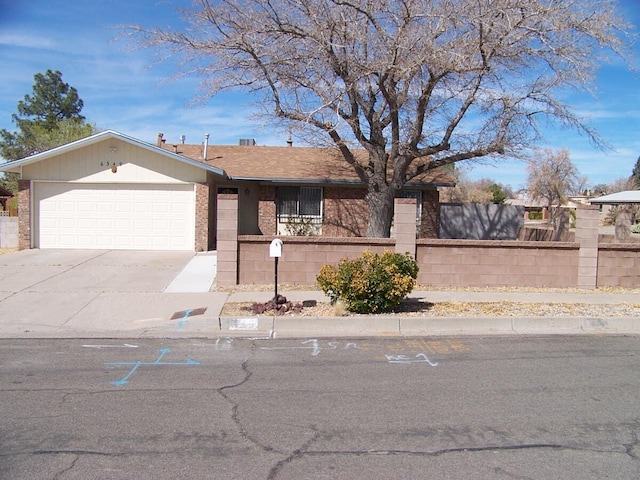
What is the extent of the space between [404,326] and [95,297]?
597cm

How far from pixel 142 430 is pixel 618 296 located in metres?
10.6

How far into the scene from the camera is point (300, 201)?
2091cm

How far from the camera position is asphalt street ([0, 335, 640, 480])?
4191 millimetres

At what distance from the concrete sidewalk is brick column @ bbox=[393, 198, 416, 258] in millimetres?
1108

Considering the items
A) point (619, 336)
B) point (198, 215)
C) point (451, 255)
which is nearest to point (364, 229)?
point (198, 215)

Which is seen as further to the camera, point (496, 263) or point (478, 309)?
point (496, 263)

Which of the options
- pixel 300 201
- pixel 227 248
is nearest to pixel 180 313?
pixel 227 248

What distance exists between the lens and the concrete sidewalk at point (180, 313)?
8961mm

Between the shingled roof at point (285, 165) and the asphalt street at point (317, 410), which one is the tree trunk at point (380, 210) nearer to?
the shingled roof at point (285, 165)

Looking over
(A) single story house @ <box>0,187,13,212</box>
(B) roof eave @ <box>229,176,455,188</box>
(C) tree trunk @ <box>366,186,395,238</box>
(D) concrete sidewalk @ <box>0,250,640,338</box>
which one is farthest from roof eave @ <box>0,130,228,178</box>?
(A) single story house @ <box>0,187,13,212</box>

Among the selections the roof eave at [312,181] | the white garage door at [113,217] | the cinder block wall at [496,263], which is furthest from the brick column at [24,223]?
the cinder block wall at [496,263]

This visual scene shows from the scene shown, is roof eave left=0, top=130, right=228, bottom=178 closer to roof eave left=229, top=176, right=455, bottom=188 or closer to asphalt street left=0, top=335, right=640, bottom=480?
roof eave left=229, top=176, right=455, bottom=188

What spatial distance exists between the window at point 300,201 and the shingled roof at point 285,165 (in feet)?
2.36

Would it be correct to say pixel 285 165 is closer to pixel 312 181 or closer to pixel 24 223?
pixel 312 181
